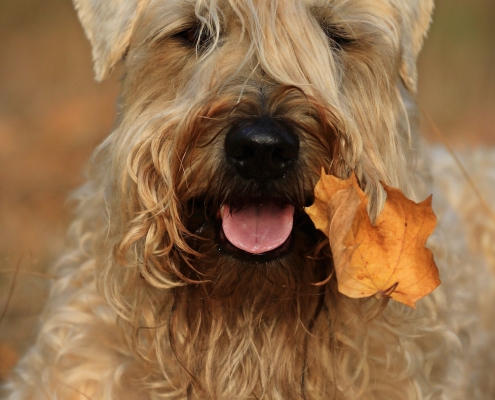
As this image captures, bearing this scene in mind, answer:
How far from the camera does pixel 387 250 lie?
8.72ft

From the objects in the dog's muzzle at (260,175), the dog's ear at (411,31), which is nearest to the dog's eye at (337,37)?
the dog's ear at (411,31)

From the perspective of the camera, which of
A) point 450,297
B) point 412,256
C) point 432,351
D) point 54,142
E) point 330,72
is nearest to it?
point 412,256

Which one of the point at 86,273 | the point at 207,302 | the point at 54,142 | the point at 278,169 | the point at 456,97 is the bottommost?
the point at 456,97

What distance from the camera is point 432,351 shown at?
3232 millimetres

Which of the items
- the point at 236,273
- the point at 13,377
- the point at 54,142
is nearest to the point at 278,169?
the point at 236,273

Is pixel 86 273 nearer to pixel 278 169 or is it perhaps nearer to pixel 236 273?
pixel 236 273

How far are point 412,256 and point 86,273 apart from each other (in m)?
1.28

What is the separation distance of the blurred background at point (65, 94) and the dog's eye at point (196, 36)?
2.45 m

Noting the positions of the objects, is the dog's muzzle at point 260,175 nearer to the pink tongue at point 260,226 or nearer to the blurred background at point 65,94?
the pink tongue at point 260,226

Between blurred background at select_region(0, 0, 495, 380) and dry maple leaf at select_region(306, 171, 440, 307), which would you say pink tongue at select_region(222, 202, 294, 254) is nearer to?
dry maple leaf at select_region(306, 171, 440, 307)

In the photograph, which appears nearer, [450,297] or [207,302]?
[207,302]

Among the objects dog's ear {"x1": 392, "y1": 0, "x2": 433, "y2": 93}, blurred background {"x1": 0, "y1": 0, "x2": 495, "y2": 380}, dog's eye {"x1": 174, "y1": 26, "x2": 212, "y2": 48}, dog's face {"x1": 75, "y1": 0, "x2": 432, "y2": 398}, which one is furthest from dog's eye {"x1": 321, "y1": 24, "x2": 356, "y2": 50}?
blurred background {"x1": 0, "y1": 0, "x2": 495, "y2": 380}

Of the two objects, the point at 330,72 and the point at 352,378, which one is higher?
the point at 330,72

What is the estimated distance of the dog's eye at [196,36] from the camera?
294 cm
